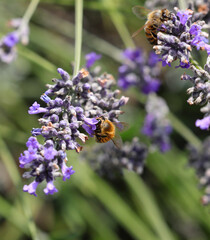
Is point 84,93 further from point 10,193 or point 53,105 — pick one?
point 10,193

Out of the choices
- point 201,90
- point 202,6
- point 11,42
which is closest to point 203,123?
point 201,90

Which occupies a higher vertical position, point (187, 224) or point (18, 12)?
point (18, 12)

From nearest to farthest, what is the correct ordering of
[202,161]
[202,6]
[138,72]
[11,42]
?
[202,6]
[11,42]
[202,161]
[138,72]

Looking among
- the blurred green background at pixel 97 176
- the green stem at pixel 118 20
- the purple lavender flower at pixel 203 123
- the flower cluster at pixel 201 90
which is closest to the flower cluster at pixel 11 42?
the blurred green background at pixel 97 176

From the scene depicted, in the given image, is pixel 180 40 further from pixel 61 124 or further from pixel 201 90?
pixel 61 124

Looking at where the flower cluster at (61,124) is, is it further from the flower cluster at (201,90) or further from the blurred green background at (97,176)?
the blurred green background at (97,176)

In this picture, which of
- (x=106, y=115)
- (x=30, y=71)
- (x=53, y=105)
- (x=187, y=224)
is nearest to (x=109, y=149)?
(x=106, y=115)

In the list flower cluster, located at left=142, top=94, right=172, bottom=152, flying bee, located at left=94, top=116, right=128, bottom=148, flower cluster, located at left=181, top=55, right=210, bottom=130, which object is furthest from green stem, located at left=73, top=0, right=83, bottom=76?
flower cluster, located at left=142, top=94, right=172, bottom=152
